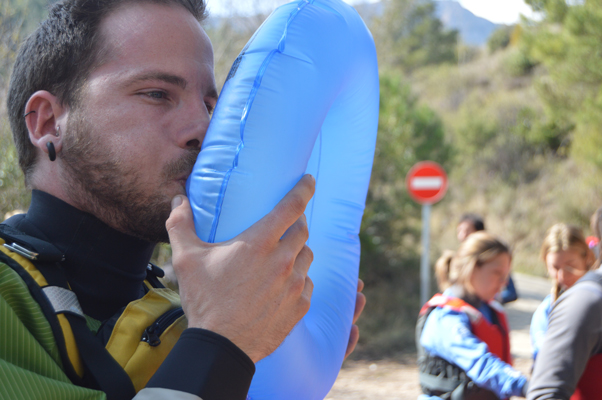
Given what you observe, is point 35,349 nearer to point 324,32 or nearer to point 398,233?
point 324,32

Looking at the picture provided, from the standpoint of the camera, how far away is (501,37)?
143ft

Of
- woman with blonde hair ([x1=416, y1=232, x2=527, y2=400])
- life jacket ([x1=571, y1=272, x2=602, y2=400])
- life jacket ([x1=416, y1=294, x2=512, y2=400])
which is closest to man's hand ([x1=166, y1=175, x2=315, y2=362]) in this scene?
life jacket ([x1=571, y1=272, x2=602, y2=400])

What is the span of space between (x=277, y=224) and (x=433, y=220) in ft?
60.3

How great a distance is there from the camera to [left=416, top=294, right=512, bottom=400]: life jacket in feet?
8.98

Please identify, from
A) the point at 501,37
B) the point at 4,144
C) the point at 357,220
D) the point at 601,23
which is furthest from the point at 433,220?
the point at 501,37

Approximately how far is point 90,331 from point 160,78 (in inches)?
21.6

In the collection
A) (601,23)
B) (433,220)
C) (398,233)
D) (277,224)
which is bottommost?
(433,220)

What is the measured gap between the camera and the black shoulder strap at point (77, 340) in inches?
37.3

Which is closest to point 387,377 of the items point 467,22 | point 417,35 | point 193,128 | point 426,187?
point 426,187

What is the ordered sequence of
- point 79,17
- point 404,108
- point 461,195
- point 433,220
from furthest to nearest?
point 461,195 < point 433,220 < point 404,108 < point 79,17

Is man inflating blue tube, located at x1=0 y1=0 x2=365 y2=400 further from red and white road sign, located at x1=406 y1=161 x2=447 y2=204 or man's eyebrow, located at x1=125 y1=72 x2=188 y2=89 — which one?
red and white road sign, located at x1=406 y1=161 x2=447 y2=204

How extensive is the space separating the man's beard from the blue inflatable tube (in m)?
0.11

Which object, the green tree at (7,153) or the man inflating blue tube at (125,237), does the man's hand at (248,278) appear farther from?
the green tree at (7,153)

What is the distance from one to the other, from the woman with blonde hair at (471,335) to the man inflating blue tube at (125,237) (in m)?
1.90
